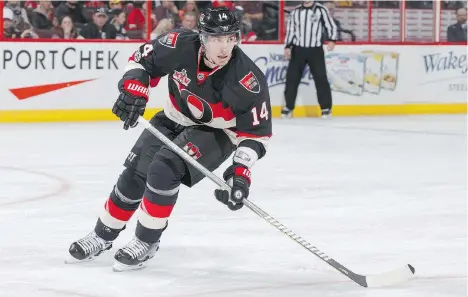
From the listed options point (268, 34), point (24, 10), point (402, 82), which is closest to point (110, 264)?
point (24, 10)

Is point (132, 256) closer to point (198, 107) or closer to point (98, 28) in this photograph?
point (198, 107)

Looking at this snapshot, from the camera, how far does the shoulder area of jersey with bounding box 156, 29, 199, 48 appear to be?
3518 mm

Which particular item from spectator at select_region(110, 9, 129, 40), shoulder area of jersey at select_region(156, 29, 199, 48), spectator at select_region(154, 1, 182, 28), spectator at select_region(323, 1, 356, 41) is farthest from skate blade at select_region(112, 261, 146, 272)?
spectator at select_region(323, 1, 356, 41)

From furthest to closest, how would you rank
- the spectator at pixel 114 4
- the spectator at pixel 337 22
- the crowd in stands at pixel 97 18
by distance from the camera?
1. the spectator at pixel 337 22
2. the spectator at pixel 114 4
3. the crowd in stands at pixel 97 18

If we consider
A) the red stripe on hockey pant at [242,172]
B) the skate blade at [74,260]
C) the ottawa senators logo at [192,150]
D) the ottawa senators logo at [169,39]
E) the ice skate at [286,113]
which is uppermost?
the ottawa senators logo at [169,39]

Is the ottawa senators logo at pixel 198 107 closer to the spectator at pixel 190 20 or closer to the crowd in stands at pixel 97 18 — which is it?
the crowd in stands at pixel 97 18

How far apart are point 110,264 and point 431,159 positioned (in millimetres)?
3699

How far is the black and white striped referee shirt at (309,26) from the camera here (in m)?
9.91

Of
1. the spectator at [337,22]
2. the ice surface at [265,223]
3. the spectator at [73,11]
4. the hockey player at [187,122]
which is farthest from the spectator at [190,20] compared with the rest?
the hockey player at [187,122]

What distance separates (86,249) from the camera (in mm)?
3613

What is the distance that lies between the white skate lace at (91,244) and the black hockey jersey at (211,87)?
519mm

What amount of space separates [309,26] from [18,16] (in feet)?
8.82

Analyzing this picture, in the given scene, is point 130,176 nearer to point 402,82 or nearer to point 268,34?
point 268,34

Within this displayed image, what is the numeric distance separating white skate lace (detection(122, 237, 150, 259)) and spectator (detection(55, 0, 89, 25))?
589 cm
